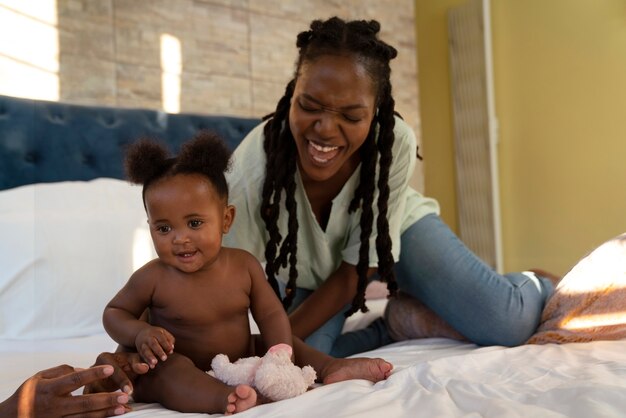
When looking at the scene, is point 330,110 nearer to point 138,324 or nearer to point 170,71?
point 138,324

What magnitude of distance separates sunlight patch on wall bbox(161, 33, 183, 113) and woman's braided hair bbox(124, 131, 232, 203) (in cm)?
172

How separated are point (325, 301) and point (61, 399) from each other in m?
0.85

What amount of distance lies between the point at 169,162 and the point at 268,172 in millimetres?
403

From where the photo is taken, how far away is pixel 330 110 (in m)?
1.67

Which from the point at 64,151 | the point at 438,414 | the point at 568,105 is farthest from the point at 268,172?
the point at 568,105

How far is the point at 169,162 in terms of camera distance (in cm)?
149

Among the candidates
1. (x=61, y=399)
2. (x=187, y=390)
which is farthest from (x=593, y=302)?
(x=61, y=399)

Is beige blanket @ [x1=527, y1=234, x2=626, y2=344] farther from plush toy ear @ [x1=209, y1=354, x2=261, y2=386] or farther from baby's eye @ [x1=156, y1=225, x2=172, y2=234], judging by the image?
baby's eye @ [x1=156, y1=225, x2=172, y2=234]

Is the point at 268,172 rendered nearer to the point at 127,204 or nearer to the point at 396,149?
the point at 396,149

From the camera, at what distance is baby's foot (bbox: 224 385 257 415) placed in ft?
4.02

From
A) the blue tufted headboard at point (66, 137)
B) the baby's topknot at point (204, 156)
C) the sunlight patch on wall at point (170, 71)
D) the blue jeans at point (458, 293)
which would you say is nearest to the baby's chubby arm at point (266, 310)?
the baby's topknot at point (204, 156)

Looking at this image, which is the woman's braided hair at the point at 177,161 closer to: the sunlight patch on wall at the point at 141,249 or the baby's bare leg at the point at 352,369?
the baby's bare leg at the point at 352,369

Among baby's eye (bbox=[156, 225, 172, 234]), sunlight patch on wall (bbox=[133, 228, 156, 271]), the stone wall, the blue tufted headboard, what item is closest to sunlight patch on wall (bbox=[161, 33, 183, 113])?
the stone wall

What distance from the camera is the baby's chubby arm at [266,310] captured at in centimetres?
153
